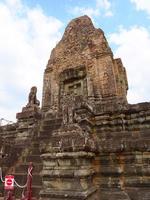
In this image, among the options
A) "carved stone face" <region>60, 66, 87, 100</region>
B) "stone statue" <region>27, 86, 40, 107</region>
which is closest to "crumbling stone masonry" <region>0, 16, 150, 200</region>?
"stone statue" <region>27, 86, 40, 107</region>

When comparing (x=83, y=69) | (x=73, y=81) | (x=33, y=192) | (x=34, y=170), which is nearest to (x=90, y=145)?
(x=33, y=192)

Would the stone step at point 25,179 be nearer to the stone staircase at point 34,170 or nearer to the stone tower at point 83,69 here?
the stone staircase at point 34,170

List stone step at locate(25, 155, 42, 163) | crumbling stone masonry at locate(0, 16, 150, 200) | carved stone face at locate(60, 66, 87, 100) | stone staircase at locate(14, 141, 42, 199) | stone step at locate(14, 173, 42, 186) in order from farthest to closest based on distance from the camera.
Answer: carved stone face at locate(60, 66, 87, 100) → stone step at locate(25, 155, 42, 163) → stone step at locate(14, 173, 42, 186) → stone staircase at locate(14, 141, 42, 199) → crumbling stone masonry at locate(0, 16, 150, 200)

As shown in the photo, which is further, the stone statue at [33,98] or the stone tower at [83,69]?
the stone tower at [83,69]

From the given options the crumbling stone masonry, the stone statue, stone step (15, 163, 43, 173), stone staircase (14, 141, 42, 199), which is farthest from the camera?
the stone statue

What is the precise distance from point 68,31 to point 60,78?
371cm

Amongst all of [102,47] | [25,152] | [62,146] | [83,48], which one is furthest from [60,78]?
[62,146]

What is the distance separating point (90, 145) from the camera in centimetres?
587

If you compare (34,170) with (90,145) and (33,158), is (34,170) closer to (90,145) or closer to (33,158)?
(33,158)

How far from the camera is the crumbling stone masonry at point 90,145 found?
5.59 m

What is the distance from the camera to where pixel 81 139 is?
575 centimetres

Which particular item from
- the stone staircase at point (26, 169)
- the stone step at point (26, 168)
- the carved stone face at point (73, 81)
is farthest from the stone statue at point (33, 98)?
the stone step at point (26, 168)

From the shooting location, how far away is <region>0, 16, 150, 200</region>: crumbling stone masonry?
559cm

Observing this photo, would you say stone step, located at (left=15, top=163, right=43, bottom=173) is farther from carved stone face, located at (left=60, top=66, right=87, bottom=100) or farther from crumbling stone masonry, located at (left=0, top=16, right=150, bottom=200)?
carved stone face, located at (left=60, top=66, right=87, bottom=100)
